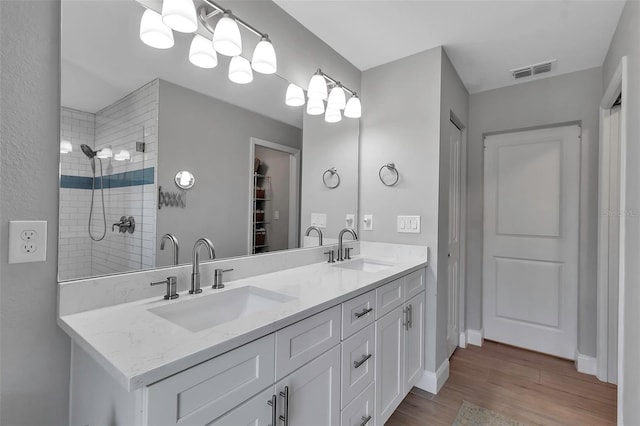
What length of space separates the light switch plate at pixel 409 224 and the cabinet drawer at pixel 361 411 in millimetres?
1102

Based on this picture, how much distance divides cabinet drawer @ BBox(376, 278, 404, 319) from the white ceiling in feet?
5.21

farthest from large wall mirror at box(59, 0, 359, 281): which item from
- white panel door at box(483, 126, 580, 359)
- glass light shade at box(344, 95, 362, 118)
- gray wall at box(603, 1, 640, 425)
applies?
white panel door at box(483, 126, 580, 359)

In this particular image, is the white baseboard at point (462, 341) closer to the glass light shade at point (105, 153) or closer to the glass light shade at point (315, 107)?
the glass light shade at point (315, 107)

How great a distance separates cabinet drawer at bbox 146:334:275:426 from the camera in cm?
69

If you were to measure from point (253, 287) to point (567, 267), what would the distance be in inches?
107

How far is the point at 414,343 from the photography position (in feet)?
6.44

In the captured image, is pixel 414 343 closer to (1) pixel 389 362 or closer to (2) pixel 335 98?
(1) pixel 389 362

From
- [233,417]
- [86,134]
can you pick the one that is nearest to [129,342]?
[233,417]

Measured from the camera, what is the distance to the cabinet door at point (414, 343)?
186 centimetres

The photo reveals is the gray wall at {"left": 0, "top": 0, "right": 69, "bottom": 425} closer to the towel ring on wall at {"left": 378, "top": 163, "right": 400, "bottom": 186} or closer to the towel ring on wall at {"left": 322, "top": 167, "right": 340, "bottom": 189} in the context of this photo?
the towel ring on wall at {"left": 322, "top": 167, "right": 340, "bottom": 189}

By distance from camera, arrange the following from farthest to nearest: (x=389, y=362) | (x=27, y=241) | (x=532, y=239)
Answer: (x=532, y=239) < (x=389, y=362) < (x=27, y=241)

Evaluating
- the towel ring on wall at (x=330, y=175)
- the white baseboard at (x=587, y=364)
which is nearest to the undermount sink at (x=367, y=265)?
the towel ring on wall at (x=330, y=175)

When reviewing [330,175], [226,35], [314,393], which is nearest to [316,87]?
[330,175]

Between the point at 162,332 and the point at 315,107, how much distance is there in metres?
1.62
